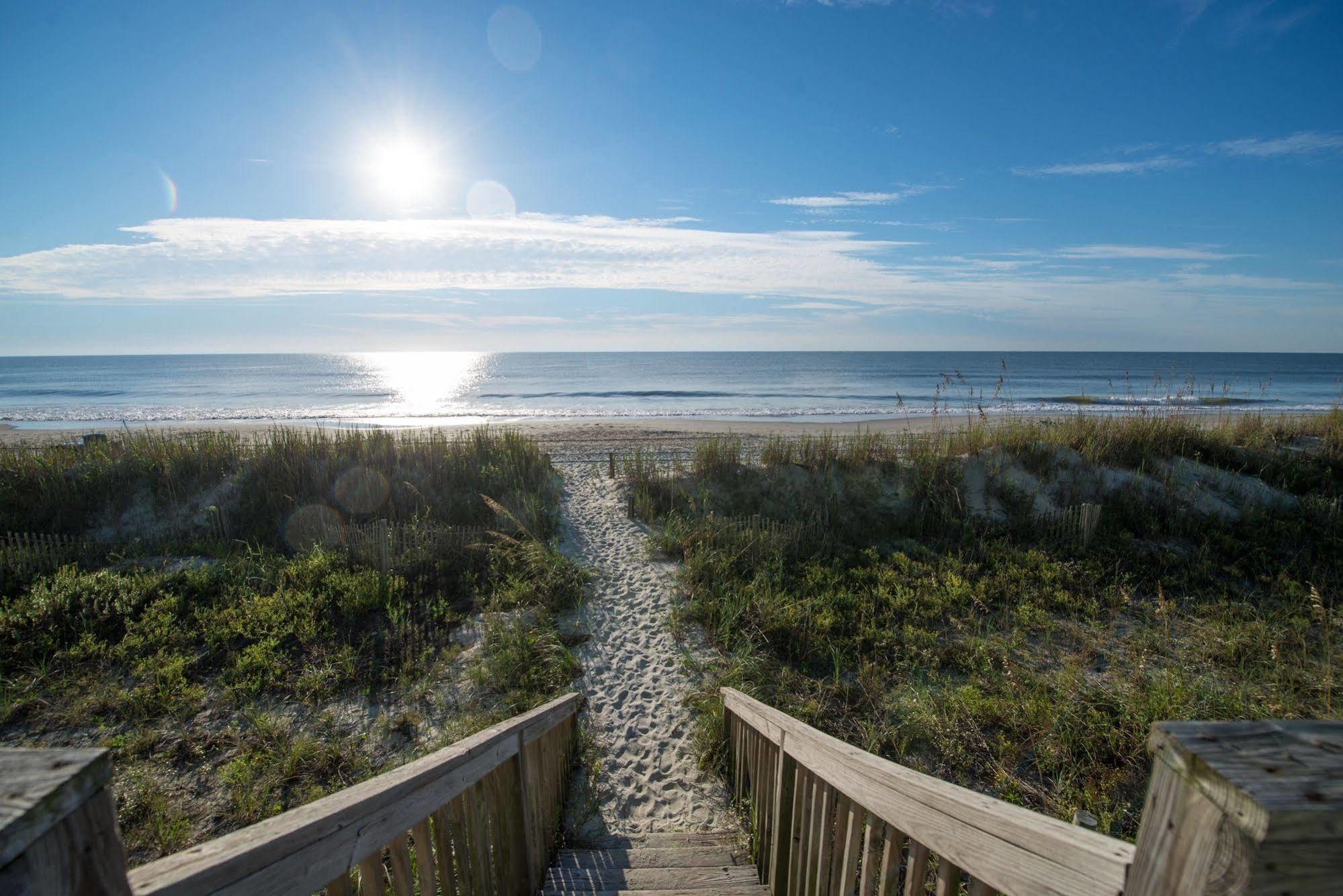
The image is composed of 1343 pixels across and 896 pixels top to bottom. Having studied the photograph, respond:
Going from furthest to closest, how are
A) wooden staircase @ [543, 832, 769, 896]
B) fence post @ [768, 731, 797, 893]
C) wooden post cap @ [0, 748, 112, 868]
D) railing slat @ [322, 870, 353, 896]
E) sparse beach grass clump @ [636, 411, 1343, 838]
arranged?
sparse beach grass clump @ [636, 411, 1343, 838] < wooden staircase @ [543, 832, 769, 896] < fence post @ [768, 731, 797, 893] < railing slat @ [322, 870, 353, 896] < wooden post cap @ [0, 748, 112, 868]

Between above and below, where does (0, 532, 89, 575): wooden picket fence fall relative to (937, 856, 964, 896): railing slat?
below

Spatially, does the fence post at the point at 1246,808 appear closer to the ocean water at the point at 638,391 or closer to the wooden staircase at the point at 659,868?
the wooden staircase at the point at 659,868

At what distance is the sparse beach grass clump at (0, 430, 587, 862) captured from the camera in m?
5.18

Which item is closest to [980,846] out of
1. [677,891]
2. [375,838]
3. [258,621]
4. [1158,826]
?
[1158,826]

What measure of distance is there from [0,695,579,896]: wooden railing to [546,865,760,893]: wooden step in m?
0.16

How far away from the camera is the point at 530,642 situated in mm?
6688

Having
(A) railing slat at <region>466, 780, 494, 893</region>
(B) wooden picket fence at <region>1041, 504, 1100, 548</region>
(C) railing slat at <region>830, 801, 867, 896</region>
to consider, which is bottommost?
(B) wooden picket fence at <region>1041, 504, 1100, 548</region>

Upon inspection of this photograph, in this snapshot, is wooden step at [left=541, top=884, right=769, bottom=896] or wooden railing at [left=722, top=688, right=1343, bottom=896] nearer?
wooden railing at [left=722, top=688, right=1343, bottom=896]

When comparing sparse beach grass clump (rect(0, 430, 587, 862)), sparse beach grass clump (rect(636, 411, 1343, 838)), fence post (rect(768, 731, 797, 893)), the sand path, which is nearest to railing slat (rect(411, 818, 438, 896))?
fence post (rect(768, 731, 797, 893))

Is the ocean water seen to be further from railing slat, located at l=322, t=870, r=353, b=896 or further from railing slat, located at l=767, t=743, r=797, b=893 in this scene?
railing slat, located at l=322, t=870, r=353, b=896

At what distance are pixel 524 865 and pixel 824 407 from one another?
3134 cm

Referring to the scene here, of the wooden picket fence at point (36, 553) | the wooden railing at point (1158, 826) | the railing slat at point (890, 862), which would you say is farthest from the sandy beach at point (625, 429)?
the railing slat at point (890, 862)

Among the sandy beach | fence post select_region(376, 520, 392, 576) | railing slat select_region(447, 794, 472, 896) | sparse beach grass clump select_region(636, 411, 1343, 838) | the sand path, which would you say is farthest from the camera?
the sandy beach

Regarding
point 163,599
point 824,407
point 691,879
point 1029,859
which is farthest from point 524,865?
point 824,407
